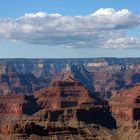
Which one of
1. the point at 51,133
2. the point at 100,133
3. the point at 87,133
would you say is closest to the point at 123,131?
the point at 100,133

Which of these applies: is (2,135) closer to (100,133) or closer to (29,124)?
(29,124)

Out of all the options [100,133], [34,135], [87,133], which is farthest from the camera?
[100,133]

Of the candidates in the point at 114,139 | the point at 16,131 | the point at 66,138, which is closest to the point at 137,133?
the point at 114,139

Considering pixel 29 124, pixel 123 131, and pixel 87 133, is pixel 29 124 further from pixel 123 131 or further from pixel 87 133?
pixel 123 131

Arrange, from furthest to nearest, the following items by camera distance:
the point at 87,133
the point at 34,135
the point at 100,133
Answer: the point at 100,133 → the point at 87,133 → the point at 34,135

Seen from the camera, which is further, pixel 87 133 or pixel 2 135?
pixel 87 133

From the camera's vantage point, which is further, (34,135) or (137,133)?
(137,133)

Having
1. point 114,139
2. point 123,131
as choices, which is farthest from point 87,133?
point 123,131
